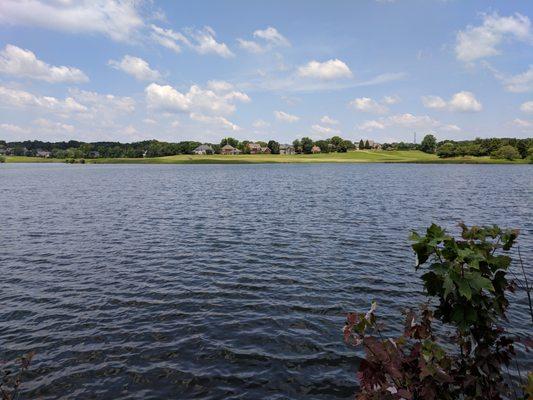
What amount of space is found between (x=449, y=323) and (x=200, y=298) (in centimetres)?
1280

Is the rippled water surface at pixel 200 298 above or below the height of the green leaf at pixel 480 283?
below

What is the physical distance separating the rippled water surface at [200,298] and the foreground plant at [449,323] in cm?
562

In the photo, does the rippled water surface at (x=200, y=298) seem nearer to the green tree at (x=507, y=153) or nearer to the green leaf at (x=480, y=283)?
the green leaf at (x=480, y=283)

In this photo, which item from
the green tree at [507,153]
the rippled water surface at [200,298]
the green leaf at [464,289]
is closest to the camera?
the green leaf at [464,289]

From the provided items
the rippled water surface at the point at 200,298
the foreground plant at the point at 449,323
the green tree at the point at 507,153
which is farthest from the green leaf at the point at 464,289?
the green tree at the point at 507,153

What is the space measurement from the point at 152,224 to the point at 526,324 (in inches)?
1099

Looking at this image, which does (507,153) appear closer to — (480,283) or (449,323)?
(449,323)

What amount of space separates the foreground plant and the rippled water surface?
18.4 ft

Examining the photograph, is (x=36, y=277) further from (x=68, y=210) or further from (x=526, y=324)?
(x=68, y=210)

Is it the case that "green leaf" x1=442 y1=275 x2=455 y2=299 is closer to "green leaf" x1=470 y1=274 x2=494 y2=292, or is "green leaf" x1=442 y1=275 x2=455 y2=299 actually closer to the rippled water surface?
"green leaf" x1=470 y1=274 x2=494 y2=292

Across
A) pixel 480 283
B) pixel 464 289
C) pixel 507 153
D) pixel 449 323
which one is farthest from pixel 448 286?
pixel 507 153

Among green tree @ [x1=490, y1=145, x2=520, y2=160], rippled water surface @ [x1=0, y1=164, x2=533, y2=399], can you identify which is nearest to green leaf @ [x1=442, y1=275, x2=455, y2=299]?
rippled water surface @ [x1=0, y1=164, x2=533, y2=399]

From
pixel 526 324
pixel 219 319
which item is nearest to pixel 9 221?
pixel 219 319

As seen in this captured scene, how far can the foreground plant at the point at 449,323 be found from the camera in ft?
14.3
